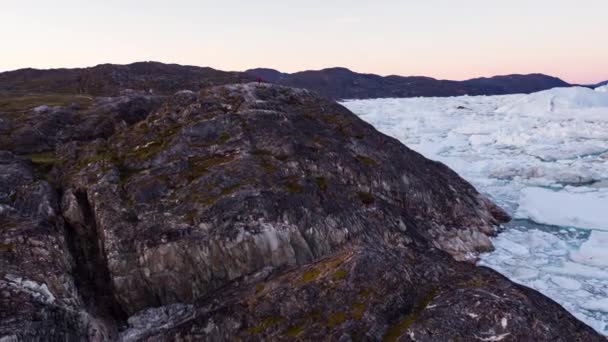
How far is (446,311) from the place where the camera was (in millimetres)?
9766

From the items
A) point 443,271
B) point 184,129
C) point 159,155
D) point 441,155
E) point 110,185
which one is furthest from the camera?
point 441,155

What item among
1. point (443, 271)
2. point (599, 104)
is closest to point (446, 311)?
point (443, 271)

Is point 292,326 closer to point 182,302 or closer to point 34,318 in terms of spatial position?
point 182,302

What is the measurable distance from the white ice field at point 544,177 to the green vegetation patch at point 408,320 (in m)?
7.86

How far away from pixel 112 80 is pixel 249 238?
66.0 m

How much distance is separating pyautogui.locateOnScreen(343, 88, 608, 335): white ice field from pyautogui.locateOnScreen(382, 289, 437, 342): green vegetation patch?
7861 millimetres

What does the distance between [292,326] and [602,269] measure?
15.7 meters

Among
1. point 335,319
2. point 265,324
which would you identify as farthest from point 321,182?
point 335,319

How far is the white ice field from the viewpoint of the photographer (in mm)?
18391

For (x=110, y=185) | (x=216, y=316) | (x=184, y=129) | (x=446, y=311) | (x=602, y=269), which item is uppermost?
(x=184, y=129)

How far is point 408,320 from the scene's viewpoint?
9914mm

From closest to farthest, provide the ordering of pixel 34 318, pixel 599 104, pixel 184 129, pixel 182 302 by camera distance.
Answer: pixel 34 318, pixel 182 302, pixel 184 129, pixel 599 104

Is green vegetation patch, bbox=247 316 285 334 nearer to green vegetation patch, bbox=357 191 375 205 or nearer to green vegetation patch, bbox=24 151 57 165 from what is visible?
green vegetation patch, bbox=357 191 375 205

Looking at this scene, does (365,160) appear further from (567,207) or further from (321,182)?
(567,207)
